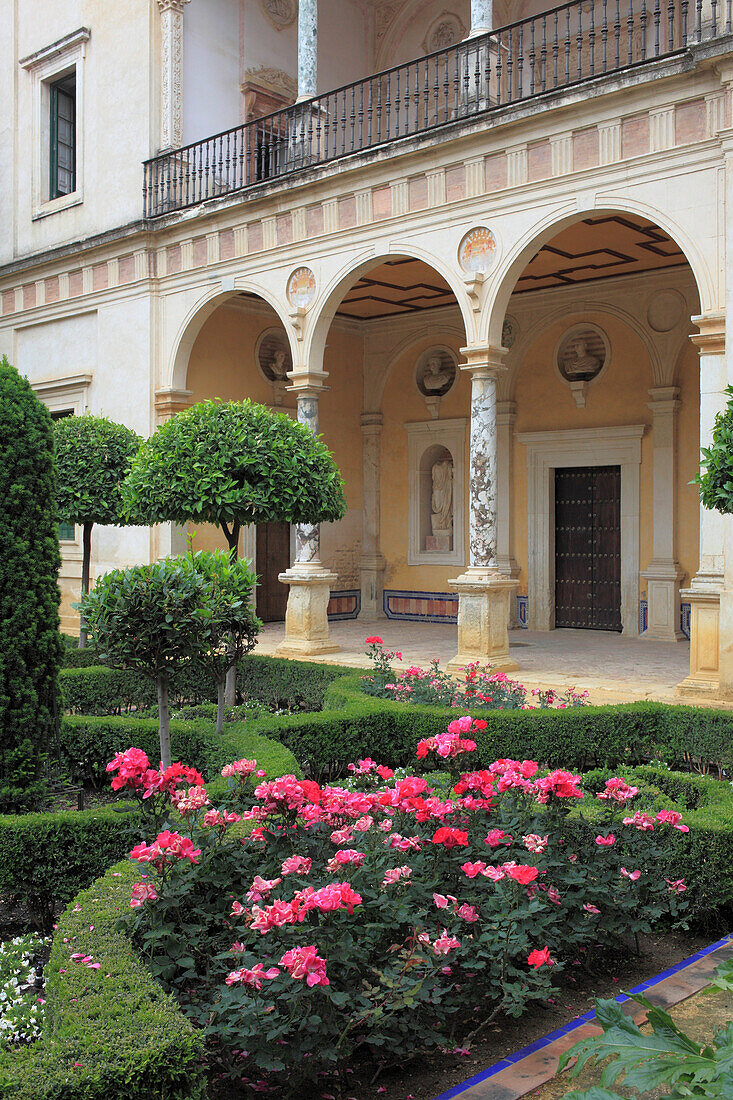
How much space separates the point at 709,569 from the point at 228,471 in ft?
13.0

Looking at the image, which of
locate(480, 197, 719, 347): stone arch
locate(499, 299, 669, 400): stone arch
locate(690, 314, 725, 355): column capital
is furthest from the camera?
locate(499, 299, 669, 400): stone arch

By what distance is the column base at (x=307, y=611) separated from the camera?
11.3m

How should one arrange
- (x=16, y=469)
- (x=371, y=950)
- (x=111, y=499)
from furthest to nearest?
(x=111, y=499) → (x=16, y=469) → (x=371, y=950)

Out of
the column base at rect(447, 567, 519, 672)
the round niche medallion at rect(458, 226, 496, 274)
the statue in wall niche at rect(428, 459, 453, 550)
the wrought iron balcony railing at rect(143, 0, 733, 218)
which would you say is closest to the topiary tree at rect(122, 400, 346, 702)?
the column base at rect(447, 567, 519, 672)

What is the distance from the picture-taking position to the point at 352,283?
11.4 meters

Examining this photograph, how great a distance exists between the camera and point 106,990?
244 centimetres

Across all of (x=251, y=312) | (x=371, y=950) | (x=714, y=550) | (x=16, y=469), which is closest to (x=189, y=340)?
(x=251, y=312)

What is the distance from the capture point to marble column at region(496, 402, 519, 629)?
47.0 ft

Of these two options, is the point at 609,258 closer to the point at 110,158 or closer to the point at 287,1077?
the point at 110,158

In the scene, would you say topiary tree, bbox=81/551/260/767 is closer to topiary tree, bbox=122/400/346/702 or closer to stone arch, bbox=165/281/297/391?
topiary tree, bbox=122/400/346/702

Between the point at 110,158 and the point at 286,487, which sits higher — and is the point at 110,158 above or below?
above

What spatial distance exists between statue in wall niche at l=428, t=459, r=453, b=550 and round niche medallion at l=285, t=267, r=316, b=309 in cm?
484

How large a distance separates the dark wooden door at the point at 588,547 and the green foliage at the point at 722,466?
25.1 feet

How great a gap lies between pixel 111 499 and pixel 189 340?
3884 mm
